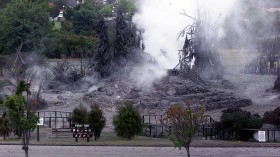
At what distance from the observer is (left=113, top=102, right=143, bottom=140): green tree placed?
34.8 metres

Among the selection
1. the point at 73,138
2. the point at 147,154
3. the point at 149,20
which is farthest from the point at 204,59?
the point at 147,154

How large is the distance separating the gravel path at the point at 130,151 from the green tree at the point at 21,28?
38401 millimetres

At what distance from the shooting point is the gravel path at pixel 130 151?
30.3m

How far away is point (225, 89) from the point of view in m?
54.6

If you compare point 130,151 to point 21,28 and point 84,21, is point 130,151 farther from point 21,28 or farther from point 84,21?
point 84,21

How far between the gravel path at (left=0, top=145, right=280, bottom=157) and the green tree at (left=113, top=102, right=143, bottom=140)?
248 cm

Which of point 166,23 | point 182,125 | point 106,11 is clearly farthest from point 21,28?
point 182,125

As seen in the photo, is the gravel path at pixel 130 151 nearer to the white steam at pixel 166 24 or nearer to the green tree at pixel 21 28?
the white steam at pixel 166 24

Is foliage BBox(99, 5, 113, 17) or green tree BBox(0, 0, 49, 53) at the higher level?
foliage BBox(99, 5, 113, 17)

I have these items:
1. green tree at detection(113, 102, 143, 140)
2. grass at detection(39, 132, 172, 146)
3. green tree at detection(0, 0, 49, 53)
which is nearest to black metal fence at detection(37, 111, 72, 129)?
grass at detection(39, 132, 172, 146)

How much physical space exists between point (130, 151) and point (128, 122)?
3.46m

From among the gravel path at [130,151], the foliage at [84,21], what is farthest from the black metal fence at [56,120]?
the foliage at [84,21]

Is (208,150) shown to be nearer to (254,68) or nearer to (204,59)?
(204,59)

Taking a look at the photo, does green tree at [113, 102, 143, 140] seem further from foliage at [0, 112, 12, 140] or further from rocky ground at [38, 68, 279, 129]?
rocky ground at [38, 68, 279, 129]
